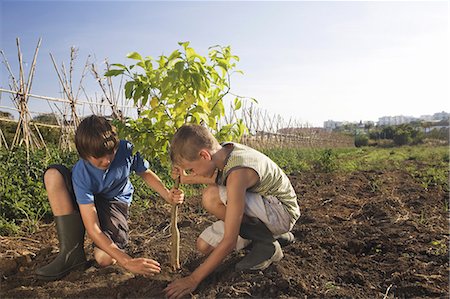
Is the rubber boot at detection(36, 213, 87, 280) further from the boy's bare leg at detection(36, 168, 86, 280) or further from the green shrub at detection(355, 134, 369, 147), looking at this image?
the green shrub at detection(355, 134, 369, 147)

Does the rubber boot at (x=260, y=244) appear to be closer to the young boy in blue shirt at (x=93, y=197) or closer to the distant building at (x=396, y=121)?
the young boy in blue shirt at (x=93, y=197)

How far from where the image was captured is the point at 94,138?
2.33 m

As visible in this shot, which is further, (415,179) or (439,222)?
(415,179)

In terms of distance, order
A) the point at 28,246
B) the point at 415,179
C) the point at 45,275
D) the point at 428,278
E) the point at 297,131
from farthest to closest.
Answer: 1. the point at 297,131
2. the point at 415,179
3. the point at 28,246
4. the point at 45,275
5. the point at 428,278

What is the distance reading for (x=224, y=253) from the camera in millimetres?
2080

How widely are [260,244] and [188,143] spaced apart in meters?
0.84

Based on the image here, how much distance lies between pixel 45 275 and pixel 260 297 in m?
1.36

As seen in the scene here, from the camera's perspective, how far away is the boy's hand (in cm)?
204

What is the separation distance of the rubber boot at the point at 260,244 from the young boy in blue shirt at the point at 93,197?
483 millimetres

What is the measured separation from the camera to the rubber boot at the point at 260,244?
7.90 ft

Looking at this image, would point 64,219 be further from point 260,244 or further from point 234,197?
point 260,244

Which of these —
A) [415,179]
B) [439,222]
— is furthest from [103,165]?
[415,179]

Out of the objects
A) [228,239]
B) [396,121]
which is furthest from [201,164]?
[396,121]

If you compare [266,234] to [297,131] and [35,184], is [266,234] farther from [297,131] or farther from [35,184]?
[297,131]
